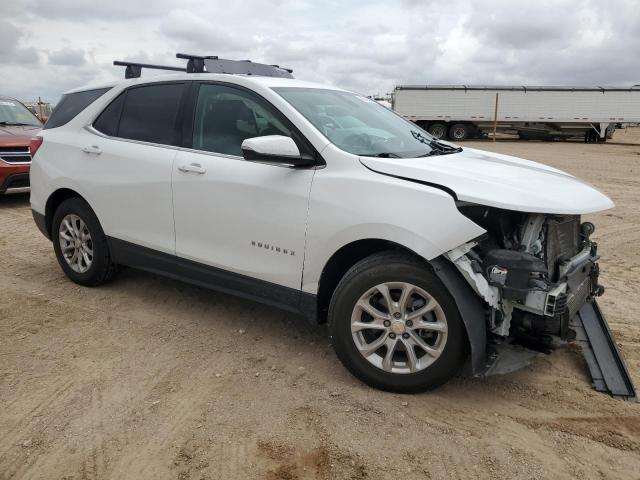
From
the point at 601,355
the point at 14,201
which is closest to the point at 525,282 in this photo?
the point at 601,355

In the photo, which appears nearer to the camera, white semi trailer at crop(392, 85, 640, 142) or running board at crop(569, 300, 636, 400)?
running board at crop(569, 300, 636, 400)

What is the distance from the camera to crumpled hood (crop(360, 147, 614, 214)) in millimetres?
2762

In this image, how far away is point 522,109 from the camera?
2797cm

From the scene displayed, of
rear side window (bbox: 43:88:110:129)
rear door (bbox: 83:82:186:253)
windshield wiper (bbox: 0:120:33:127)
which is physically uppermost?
Answer: rear side window (bbox: 43:88:110:129)

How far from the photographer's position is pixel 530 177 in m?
3.24

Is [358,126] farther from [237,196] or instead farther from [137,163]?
[137,163]

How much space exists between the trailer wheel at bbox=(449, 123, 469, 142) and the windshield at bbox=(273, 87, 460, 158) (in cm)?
2656

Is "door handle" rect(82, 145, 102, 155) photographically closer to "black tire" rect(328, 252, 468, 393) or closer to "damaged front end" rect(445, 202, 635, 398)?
"black tire" rect(328, 252, 468, 393)

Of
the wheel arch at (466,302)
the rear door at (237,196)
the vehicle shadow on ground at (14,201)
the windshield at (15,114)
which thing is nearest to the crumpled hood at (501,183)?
the wheel arch at (466,302)

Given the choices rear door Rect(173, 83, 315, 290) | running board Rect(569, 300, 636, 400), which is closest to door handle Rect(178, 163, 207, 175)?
rear door Rect(173, 83, 315, 290)

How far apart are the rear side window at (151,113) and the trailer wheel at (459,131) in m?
27.1

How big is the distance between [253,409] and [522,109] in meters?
28.4

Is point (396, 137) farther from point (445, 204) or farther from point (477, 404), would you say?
point (477, 404)

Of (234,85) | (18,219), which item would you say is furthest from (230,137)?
(18,219)
